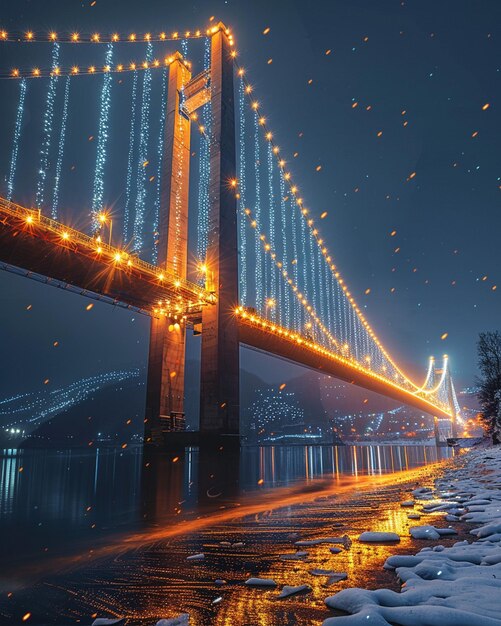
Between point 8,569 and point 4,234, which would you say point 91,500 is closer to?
Answer: point 8,569

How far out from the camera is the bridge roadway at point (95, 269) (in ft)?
82.3

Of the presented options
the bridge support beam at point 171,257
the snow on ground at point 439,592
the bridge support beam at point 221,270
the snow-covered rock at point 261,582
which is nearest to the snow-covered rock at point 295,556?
the snow-covered rock at point 261,582

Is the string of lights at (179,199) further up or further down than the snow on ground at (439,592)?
further up

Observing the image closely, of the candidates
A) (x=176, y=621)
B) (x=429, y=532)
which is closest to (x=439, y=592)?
(x=176, y=621)

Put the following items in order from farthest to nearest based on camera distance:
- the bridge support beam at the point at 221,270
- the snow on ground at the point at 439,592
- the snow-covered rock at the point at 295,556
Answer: the bridge support beam at the point at 221,270, the snow-covered rock at the point at 295,556, the snow on ground at the point at 439,592

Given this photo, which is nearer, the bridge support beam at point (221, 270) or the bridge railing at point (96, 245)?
the bridge railing at point (96, 245)

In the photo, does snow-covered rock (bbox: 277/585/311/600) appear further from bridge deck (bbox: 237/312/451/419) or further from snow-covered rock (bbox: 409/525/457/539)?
bridge deck (bbox: 237/312/451/419)

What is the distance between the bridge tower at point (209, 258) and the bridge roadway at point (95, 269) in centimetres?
213

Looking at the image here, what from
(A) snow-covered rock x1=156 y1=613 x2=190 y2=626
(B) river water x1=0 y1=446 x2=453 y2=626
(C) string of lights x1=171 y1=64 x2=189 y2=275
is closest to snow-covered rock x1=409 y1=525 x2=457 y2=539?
(B) river water x1=0 y1=446 x2=453 y2=626

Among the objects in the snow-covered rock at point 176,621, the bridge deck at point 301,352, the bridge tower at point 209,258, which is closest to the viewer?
the snow-covered rock at point 176,621

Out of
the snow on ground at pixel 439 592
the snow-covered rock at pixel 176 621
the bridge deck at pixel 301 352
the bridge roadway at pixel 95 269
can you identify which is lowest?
the snow-covered rock at pixel 176 621

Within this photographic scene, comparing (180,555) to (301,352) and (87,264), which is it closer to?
(87,264)

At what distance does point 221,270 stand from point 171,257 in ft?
19.4

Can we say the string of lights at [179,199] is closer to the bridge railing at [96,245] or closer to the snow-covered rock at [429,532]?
the bridge railing at [96,245]
